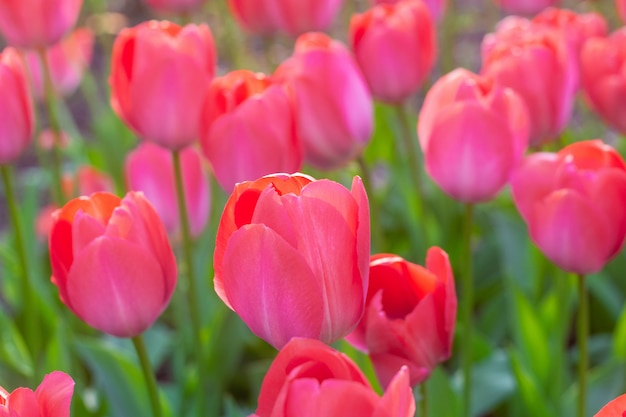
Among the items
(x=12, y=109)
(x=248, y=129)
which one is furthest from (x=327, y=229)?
(x=12, y=109)

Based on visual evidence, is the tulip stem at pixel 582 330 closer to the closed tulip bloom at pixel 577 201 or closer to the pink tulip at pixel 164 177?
the closed tulip bloom at pixel 577 201

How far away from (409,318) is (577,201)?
8.2 inches

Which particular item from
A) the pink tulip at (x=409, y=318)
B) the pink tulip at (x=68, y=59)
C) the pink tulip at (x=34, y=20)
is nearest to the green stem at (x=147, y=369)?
the pink tulip at (x=409, y=318)

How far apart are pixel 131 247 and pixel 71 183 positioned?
1.13m

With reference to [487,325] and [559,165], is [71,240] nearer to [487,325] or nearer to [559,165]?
[559,165]

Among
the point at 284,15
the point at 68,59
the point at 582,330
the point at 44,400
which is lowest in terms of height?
the point at 68,59

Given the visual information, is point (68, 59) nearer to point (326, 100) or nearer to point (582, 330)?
point (326, 100)

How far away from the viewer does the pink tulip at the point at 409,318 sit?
65cm

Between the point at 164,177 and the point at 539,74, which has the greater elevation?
the point at 539,74

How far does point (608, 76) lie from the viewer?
43.1 inches

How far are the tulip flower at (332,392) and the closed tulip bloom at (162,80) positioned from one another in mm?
546

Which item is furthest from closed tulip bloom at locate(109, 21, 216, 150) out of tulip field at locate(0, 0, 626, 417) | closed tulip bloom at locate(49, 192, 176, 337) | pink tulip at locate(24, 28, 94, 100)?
pink tulip at locate(24, 28, 94, 100)

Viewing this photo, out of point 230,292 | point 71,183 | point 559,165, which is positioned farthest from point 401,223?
point 230,292

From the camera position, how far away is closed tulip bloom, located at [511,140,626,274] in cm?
Answer: 76
